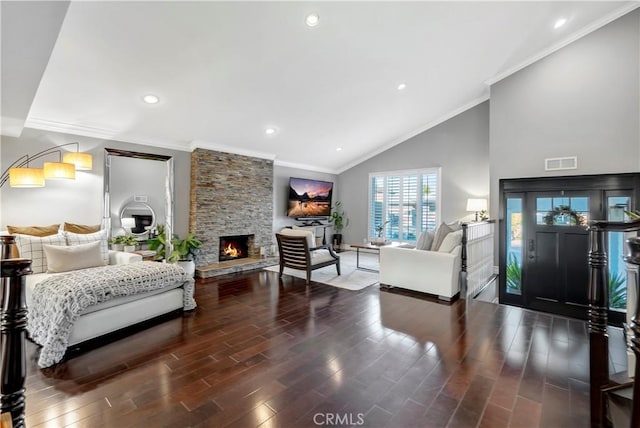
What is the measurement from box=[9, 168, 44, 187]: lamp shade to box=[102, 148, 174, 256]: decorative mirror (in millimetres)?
1088

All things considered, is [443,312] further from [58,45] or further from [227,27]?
[58,45]

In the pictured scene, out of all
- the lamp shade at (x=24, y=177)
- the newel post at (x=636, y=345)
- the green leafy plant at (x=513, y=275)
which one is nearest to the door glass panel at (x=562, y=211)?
the green leafy plant at (x=513, y=275)

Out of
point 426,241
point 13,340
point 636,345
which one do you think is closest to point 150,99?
point 13,340

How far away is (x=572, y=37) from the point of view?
14.1 ft

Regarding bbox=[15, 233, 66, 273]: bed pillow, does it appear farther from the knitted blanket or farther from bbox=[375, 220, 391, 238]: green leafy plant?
bbox=[375, 220, 391, 238]: green leafy plant

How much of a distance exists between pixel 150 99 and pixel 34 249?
2351mm

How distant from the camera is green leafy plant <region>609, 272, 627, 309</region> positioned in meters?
3.68

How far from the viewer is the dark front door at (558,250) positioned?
12.9 ft

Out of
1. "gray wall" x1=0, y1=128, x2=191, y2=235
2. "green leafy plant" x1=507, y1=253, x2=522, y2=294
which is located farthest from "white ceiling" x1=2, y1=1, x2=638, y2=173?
"green leafy plant" x1=507, y1=253, x2=522, y2=294

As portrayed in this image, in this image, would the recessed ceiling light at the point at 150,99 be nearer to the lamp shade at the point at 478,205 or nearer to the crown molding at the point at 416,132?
the crown molding at the point at 416,132

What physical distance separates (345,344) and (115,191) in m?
4.36

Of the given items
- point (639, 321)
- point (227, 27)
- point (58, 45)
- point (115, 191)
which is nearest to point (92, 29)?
point (58, 45)

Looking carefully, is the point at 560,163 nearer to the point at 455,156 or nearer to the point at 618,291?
the point at 618,291

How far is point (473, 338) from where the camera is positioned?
289 centimetres
